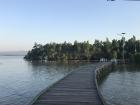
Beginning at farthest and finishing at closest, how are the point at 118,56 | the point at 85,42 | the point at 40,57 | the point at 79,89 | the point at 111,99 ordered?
the point at 40,57
the point at 85,42
the point at 118,56
the point at 111,99
the point at 79,89

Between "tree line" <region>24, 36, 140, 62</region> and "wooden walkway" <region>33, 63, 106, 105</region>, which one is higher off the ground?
"tree line" <region>24, 36, 140, 62</region>

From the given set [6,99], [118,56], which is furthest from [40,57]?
[6,99]

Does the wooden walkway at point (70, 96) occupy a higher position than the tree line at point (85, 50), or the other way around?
the tree line at point (85, 50)

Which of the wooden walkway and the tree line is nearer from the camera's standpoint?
the wooden walkway

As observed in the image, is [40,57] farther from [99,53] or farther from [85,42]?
[99,53]

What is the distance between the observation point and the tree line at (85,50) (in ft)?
443

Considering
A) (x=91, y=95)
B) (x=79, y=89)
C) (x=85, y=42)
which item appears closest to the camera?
(x=91, y=95)

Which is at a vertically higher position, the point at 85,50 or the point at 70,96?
the point at 85,50

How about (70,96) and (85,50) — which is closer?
(70,96)

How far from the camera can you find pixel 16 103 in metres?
29.5

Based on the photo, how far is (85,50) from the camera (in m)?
152

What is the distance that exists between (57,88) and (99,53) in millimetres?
114081

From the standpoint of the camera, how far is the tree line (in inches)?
5311

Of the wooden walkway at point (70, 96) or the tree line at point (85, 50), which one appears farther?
the tree line at point (85, 50)
